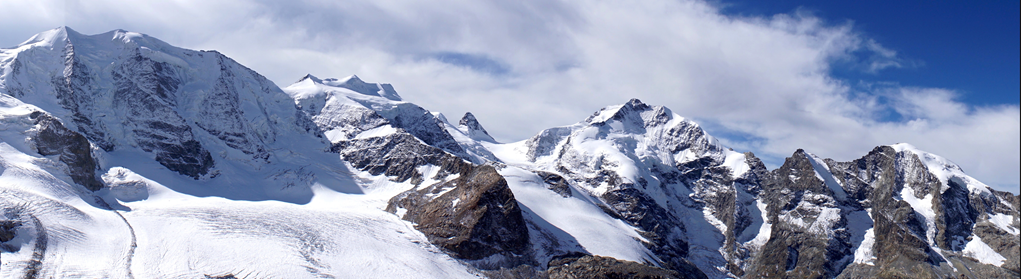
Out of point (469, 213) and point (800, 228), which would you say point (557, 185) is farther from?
point (800, 228)

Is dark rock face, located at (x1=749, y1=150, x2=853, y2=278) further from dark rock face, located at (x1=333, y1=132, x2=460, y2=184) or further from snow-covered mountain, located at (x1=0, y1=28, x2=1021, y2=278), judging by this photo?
dark rock face, located at (x1=333, y1=132, x2=460, y2=184)

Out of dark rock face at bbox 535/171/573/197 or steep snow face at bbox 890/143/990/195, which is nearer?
dark rock face at bbox 535/171/573/197

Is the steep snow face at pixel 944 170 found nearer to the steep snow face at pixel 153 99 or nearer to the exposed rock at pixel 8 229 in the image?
the steep snow face at pixel 153 99

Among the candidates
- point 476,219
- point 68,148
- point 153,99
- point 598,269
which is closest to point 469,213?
point 476,219

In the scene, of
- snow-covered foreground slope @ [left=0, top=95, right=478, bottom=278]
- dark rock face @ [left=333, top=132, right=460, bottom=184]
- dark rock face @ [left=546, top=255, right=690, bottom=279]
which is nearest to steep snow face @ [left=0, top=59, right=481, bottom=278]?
snow-covered foreground slope @ [left=0, top=95, right=478, bottom=278]

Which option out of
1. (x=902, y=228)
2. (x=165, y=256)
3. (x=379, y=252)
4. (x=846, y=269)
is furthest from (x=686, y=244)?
(x=165, y=256)
